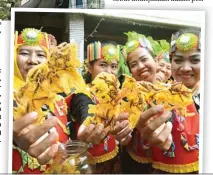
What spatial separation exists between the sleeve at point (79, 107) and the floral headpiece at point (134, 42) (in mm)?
271

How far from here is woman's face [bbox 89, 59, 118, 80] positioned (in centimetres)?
179

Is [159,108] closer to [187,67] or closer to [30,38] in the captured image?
[187,67]

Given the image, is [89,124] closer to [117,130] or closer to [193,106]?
[117,130]

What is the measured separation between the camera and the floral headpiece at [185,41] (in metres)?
1.77

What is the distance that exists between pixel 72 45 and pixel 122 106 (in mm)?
341

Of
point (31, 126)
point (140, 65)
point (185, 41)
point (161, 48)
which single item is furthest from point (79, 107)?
point (185, 41)

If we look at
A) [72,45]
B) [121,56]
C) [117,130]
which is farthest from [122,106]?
[72,45]

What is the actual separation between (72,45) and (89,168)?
542 millimetres

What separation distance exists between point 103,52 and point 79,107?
26 centimetres

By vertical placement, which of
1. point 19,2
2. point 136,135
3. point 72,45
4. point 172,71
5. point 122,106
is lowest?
point 136,135

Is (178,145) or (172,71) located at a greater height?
(172,71)

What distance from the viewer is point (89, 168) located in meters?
1.81

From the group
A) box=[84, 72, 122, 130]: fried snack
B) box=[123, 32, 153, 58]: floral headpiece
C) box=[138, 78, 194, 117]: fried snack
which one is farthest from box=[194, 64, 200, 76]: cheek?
box=[84, 72, 122, 130]: fried snack

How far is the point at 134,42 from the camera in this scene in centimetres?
179
